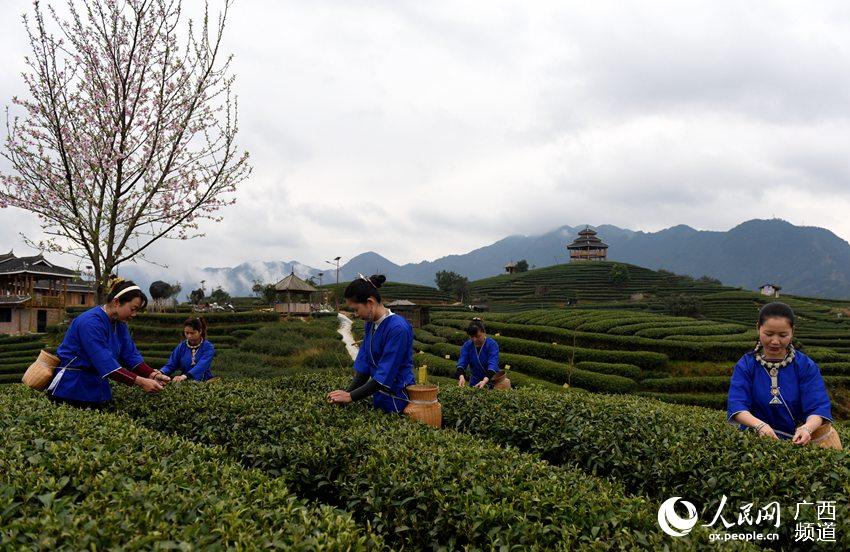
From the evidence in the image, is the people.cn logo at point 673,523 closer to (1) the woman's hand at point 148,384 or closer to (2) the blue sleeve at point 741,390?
(2) the blue sleeve at point 741,390

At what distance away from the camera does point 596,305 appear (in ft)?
173

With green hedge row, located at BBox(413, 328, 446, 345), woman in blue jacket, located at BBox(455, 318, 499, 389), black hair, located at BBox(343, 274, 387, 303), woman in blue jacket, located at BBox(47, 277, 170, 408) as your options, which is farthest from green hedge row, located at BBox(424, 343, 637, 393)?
woman in blue jacket, located at BBox(47, 277, 170, 408)

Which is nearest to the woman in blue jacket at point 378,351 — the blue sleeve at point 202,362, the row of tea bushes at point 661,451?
the row of tea bushes at point 661,451

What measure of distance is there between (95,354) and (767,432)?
6.13m

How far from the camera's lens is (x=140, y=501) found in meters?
2.47

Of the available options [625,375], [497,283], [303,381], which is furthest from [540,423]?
[497,283]

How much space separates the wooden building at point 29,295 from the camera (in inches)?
1390

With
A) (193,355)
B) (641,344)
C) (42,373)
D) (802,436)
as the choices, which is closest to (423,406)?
(802,436)

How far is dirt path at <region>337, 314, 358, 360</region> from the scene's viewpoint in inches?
1083

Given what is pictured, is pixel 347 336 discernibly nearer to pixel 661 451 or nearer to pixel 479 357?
pixel 479 357

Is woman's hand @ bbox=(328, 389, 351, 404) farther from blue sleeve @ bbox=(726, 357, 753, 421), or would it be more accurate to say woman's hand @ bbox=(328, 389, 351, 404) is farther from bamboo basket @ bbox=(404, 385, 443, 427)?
blue sleeve @ bbox=(726, 357, 753, 421)

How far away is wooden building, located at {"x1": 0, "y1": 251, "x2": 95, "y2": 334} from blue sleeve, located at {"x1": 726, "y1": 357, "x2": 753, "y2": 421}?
4081cm

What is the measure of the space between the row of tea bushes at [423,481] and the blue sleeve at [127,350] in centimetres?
122

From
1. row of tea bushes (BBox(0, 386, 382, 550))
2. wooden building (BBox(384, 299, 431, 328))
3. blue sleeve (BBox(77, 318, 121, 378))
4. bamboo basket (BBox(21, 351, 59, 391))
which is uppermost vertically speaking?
blue sleeve (BBox(77, 318, 121, 378))
